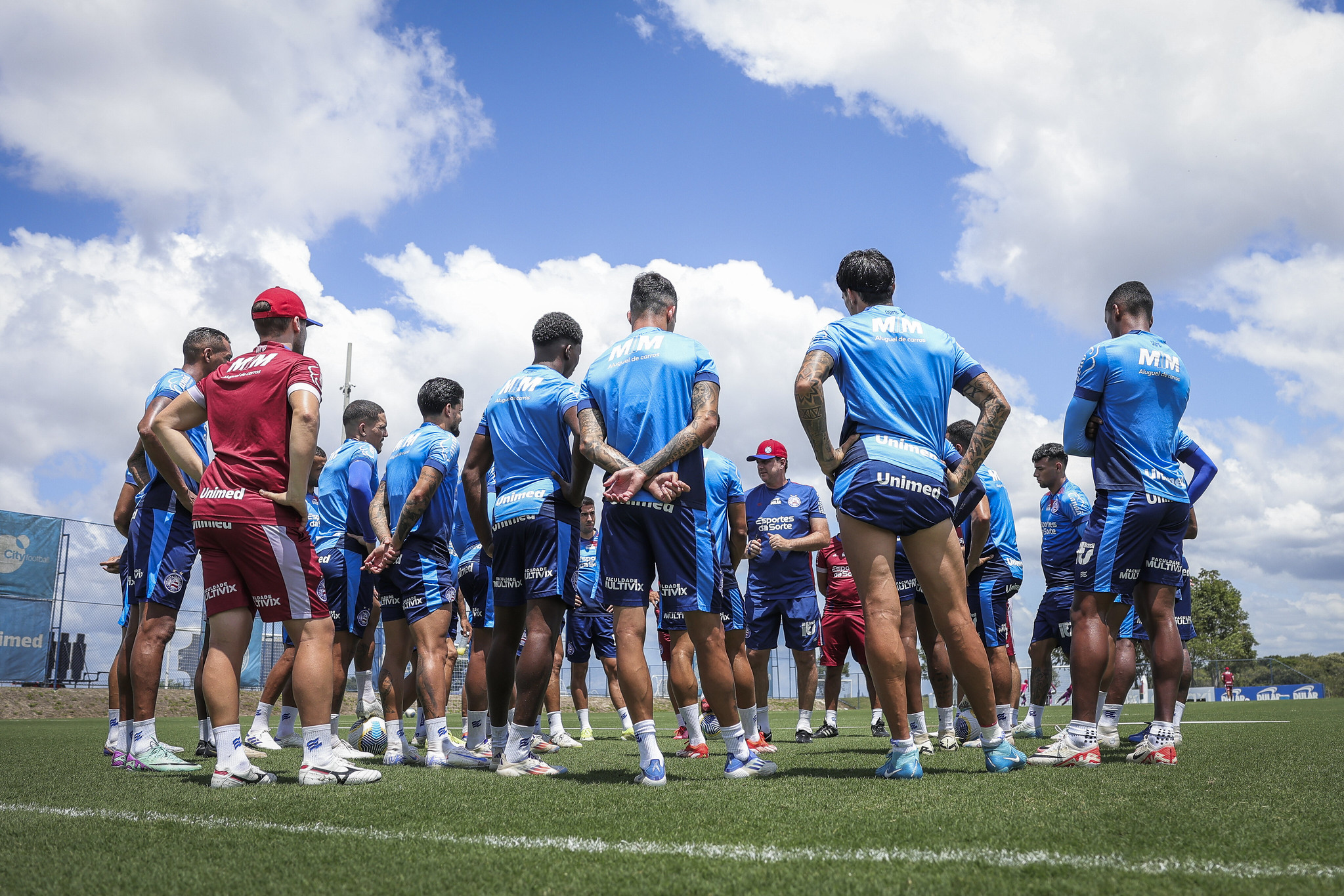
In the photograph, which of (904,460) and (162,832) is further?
(904,460)

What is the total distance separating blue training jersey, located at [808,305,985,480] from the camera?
439 centimetres

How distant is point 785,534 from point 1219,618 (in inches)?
2104

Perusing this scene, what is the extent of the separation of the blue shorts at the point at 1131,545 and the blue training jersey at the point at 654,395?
221cm

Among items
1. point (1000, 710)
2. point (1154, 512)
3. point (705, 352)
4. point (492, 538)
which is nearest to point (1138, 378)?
point (1154, 512)

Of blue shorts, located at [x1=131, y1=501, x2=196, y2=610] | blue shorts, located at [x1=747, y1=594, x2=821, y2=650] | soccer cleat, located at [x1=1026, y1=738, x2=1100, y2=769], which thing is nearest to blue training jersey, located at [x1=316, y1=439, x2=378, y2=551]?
blue shorts, located at [x1=131, y1=501, x2=196, y2=610]

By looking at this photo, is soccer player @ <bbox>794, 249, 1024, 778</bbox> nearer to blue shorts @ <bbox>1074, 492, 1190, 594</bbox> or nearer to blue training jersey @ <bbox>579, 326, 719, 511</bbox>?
blue training jersey @ <bbox>579, 326, 719, 511</bbox>

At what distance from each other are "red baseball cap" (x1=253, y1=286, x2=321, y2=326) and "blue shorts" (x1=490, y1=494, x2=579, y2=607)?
5.18ft

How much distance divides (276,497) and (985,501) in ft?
15.2

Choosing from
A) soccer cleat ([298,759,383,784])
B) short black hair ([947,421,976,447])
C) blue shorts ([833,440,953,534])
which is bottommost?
soccer cleat ([298,759,383,784])

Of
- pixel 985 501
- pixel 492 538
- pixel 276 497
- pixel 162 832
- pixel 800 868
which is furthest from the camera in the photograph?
pixel 985 501

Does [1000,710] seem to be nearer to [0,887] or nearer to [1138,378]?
[1138,378]

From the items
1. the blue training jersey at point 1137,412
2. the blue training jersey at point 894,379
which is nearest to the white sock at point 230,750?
the blue training jersey at point 894,379

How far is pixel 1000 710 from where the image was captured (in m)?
6.66

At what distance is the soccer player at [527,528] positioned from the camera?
16.0 feet
